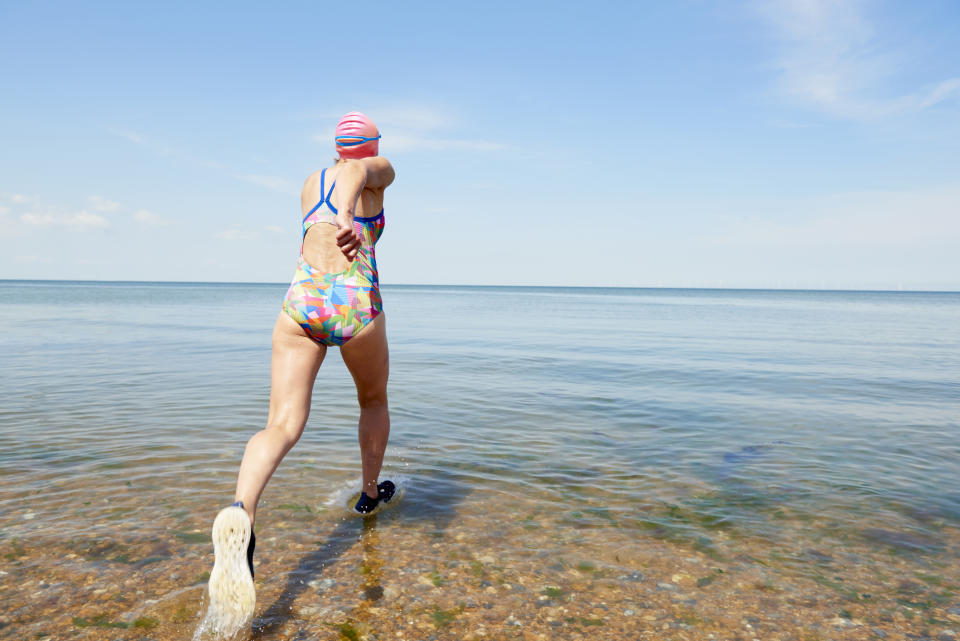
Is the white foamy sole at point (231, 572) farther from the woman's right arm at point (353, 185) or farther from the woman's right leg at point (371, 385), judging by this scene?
the woman's right arm at point (353, 185)

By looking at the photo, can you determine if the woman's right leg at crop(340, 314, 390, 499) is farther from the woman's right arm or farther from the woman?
the woman's right arm

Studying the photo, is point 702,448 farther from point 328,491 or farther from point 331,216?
point 331,216

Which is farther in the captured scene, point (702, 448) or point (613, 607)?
point (702, 448)

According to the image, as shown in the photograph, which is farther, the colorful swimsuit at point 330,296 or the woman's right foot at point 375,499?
the woman's right foot at point 375,499

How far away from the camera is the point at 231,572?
3000 mm

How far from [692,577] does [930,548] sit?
2.01 m

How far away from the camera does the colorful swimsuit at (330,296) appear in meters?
3.66

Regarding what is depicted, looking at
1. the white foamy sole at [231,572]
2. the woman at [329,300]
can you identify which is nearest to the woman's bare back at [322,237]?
the woman at [329,300]

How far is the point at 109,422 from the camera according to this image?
773 cm

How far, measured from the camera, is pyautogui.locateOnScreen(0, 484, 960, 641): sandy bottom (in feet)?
10.8

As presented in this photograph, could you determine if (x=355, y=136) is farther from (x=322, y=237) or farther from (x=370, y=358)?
(x=370, y=358)

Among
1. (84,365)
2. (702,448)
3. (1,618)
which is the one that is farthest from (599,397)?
(84,365)

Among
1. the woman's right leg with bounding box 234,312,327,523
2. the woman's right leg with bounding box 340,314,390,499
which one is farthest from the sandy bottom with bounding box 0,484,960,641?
the woman's right leg with bounding box 234,312,327,523

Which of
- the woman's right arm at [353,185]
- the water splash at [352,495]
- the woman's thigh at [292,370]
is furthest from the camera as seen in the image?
the water splash at [352,495]
